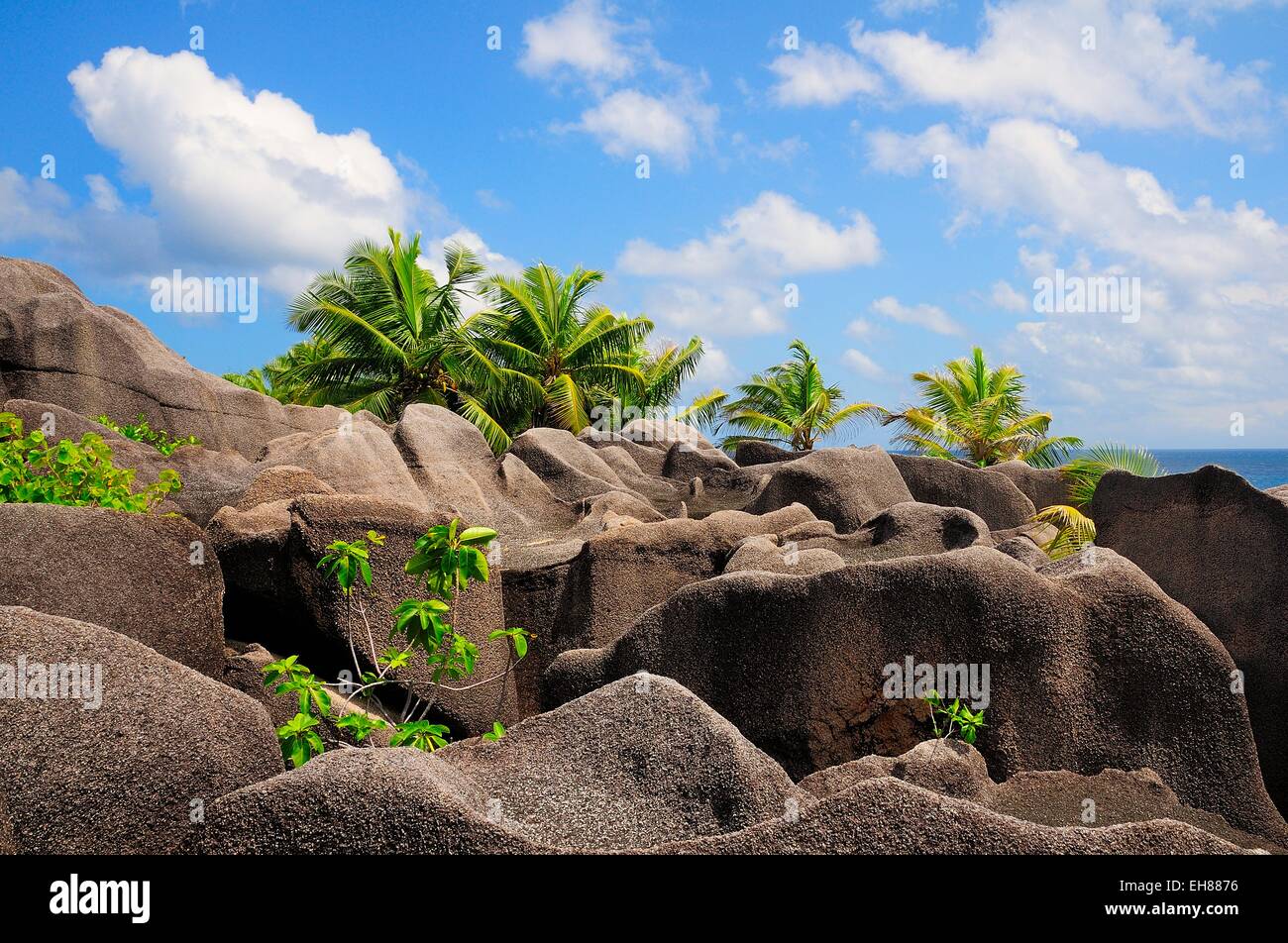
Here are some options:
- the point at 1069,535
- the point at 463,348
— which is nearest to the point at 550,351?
the point at 463,348

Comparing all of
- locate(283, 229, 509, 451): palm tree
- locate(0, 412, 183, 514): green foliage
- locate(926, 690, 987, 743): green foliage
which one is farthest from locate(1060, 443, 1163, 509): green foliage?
locate(283, 229, 509, 451): palm tree

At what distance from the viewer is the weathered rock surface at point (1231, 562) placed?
5.45m

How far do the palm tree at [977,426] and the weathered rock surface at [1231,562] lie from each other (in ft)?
61.1

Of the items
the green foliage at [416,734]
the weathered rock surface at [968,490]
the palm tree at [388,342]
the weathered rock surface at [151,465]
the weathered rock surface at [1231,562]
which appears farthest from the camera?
the palm tree at [388,342]

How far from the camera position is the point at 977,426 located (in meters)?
26.2

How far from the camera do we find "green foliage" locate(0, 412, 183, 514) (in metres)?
5.20

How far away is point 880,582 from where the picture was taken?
16.2 feet

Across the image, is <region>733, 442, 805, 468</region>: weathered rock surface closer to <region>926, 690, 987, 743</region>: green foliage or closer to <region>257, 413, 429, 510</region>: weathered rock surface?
<region>257, 413, 429, 510</region>: weathered rock surface

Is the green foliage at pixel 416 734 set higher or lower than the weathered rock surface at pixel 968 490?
lower

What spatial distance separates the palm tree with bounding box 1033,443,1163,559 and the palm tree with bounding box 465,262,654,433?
1237cm

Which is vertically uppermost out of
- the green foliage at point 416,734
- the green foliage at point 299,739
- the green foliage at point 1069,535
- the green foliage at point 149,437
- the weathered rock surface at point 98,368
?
the weathered rock surface at point 98,368

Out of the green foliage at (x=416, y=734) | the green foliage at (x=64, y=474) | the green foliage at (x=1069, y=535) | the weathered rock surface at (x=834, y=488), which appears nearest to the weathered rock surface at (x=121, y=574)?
the green foliage at (x=64, y=474)

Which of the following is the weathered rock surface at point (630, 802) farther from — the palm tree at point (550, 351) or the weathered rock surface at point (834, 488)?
the palm tree at point (550, 351)
